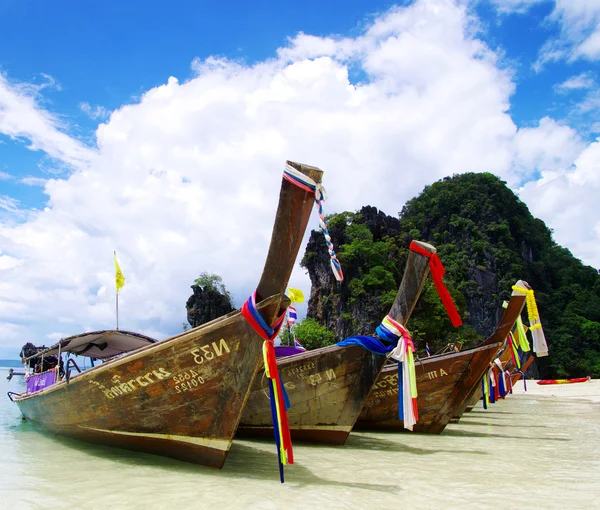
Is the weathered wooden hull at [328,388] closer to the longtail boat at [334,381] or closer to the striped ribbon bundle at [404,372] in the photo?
the longtail boat at [334,381]

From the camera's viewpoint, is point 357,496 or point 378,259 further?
point 378,259

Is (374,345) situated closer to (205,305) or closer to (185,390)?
(185,390)

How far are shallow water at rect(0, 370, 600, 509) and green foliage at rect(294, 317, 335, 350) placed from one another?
28234mm

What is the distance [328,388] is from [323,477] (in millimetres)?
2102

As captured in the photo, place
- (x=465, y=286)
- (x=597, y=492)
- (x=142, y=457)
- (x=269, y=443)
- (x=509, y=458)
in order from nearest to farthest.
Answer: (x=597, y=492)
(x=142, y=457)
(x=509, y=458)
(x=269, y=443)
(x=465, y=286)

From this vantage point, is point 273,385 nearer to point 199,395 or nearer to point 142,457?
point 199,395

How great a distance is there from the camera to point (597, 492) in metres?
4.86

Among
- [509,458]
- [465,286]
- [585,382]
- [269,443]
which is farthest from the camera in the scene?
[465,286]

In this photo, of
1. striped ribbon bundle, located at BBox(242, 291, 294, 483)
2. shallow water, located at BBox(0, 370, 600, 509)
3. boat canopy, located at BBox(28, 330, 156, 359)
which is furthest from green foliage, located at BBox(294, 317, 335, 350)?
striped ribbon bundle, located at BBox(242, 291, 294, 483)

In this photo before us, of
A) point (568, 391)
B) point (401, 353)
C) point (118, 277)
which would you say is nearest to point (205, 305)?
point (568, 391)

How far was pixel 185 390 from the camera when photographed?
521cm

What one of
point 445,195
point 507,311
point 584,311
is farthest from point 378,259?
point 507,311

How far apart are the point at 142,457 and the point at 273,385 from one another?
2195mm

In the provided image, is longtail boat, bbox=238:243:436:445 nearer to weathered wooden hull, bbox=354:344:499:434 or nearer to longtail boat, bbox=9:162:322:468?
weathered wooden hull, bbox=354:344:499:434
